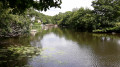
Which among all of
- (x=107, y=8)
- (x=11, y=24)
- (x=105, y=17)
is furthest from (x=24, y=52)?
(x=105, y=17)

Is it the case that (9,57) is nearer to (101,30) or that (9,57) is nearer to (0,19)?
(0,19)

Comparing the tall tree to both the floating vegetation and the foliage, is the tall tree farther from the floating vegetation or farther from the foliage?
the floating vegetation

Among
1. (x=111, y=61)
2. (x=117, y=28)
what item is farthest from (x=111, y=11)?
(x=111, y=61)

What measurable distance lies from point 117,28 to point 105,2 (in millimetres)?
8492

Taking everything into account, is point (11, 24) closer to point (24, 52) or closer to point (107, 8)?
point (24, 52)

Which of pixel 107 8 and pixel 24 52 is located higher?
pixel 107 8

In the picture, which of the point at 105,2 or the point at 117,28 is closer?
the point at 117,28

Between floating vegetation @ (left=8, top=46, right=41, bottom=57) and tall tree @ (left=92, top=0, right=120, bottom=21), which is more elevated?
tall tree @ (left=92, top=0, right=120, bottom=21)

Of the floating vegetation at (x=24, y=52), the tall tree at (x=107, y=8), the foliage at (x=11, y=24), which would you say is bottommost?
the floating vegetation at (x=24, y=52)

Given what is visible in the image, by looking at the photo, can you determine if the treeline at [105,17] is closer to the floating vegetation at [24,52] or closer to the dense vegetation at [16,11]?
the dense vegetation at [16,11]

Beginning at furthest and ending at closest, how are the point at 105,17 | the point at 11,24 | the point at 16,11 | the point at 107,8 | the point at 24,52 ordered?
the point at 105,17
the point at 107,8
the point at 11,24
the point at 24,52
the point at 16,11

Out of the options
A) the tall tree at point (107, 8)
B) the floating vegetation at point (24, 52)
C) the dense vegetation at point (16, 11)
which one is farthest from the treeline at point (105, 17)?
the floating vegetation at point (24, 52)

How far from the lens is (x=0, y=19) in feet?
51.0

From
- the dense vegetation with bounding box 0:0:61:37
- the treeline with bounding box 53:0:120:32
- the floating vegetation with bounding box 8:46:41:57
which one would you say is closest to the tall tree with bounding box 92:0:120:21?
the treeline with bounding box 53:0:120:32
